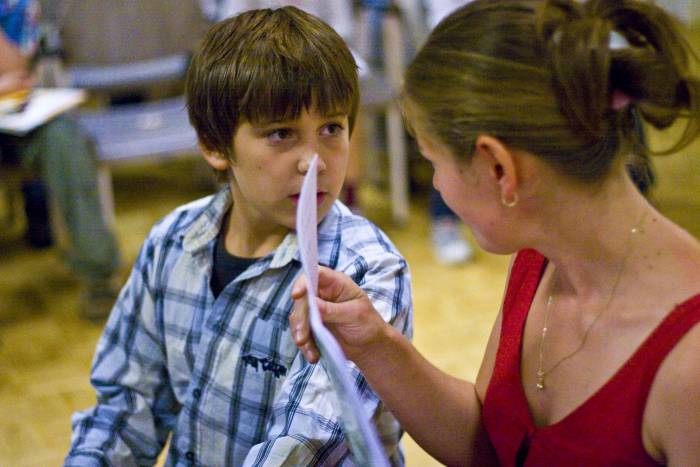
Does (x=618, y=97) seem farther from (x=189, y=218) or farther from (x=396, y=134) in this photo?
(x=396, y=134)

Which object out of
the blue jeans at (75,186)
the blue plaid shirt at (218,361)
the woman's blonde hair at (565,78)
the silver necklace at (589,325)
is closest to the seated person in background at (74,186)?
the blue jeans at (75,186)

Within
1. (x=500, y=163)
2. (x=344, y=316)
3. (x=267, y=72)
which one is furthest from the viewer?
(x=267, y=72)

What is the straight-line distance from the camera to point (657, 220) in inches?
39.7

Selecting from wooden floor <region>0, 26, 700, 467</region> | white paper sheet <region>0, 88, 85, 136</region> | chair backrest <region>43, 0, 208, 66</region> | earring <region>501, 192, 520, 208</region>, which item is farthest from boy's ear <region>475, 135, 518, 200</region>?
chair backrest <region>43, 0, 208, 66</region>

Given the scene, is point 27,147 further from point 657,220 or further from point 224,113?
point 657,220

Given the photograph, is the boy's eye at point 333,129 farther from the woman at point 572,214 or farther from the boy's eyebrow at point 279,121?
the woman at point 572,214

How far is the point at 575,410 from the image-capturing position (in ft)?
3.37

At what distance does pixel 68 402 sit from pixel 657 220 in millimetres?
1886

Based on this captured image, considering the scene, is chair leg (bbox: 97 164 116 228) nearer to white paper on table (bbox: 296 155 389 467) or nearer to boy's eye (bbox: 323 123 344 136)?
boy's eye (bbox: 323 123 344 136)

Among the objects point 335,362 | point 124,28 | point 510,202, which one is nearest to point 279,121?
point 510,202

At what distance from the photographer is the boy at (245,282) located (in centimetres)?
122

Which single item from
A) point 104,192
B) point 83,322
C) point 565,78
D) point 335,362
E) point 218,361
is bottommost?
point 83,322

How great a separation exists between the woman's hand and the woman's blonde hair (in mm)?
221

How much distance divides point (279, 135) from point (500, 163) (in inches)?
15.6
